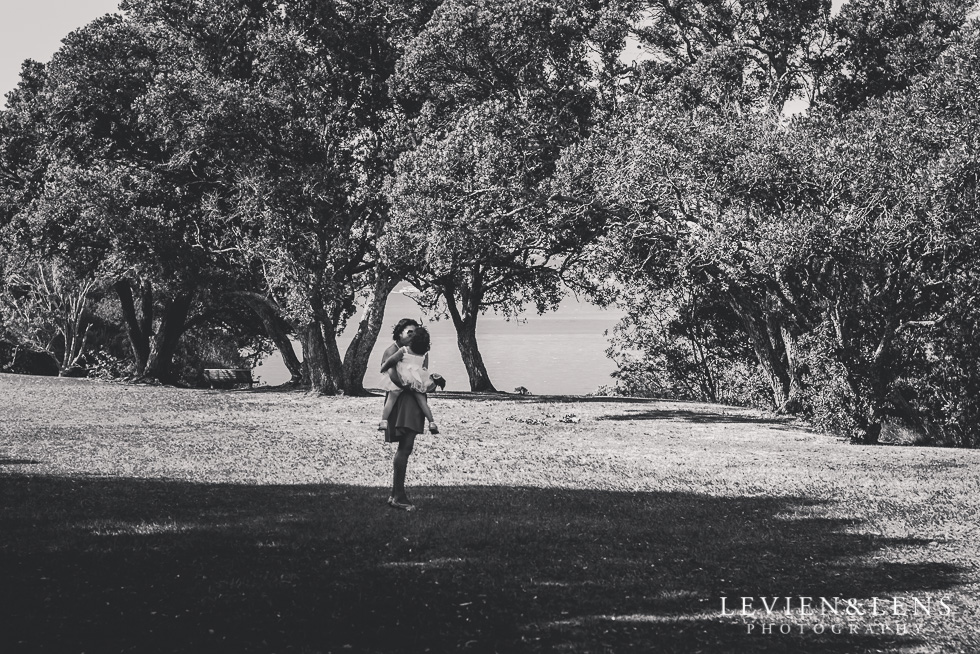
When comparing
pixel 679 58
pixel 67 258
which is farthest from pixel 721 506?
pixel 67 258

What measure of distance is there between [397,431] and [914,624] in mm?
5538

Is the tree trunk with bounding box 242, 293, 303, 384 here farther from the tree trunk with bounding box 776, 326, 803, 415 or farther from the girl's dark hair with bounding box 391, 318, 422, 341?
the girl's dark hair with bounding box 391, 318, 422, 341

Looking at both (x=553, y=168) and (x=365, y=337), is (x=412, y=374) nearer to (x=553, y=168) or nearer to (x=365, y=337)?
(x=553, y=168)

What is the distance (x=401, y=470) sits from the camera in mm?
10477

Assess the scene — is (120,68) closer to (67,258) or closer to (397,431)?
(67,258)

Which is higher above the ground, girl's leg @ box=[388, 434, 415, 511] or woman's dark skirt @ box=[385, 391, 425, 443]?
woman's dark skirt @ box=[385, 391, 425, 443]

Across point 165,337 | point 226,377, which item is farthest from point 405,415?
point 226,377

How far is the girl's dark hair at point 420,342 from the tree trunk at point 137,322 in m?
33.7

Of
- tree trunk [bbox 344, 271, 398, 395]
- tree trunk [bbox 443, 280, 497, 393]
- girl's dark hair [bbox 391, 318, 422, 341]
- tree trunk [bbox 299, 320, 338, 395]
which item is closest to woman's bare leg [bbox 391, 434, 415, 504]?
girl's dark hair [bbox 391, 318, 422, 341]

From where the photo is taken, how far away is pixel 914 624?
22.4 ft

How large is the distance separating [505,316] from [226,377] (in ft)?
60.0

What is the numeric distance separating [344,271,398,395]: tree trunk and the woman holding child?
2348 centimetres

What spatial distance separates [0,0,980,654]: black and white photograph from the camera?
7.20 m

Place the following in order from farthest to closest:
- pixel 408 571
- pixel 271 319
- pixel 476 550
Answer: pixel 271 319
pixel 476 550
pixel 408 571
